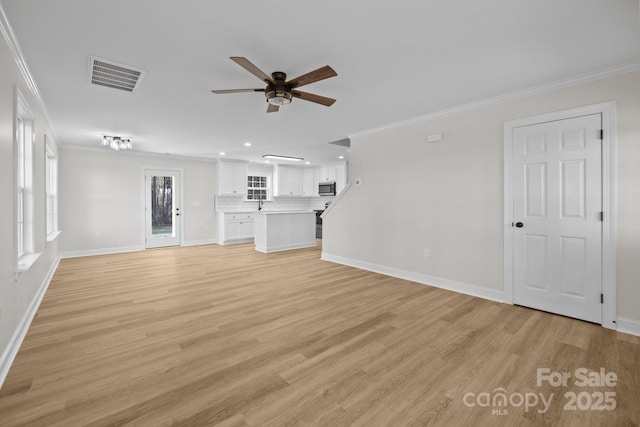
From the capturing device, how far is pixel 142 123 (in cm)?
444

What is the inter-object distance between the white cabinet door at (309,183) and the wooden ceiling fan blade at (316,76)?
7.33 metres

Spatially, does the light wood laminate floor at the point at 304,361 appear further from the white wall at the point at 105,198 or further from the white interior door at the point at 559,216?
the white wall at the point at 105,198

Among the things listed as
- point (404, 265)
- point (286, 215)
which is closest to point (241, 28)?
point (404, 265)

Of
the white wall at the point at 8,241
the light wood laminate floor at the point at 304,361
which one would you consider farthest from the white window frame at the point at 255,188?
the white wall at the point at 8,241

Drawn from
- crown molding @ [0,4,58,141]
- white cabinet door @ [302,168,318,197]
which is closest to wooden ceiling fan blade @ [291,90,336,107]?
crown molding @ [0,4,58,141]

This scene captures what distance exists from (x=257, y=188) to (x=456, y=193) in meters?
6.85

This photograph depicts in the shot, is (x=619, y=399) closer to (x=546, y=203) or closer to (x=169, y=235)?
(x=546, y=203)

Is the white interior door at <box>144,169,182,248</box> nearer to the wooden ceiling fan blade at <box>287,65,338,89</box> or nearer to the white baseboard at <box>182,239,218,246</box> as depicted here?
the white baseboard at <box>182,239,218,246</box>

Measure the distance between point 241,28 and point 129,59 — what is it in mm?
1188

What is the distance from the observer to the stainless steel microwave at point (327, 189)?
946cm

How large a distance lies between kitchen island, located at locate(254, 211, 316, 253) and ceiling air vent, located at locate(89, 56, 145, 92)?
3.98 metres

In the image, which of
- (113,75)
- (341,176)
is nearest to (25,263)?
(113,75)

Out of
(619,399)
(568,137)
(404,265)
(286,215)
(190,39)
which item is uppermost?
(190,39)

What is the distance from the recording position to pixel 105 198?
21.6ft
